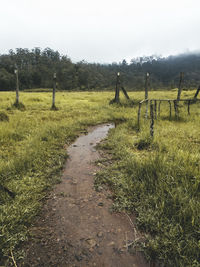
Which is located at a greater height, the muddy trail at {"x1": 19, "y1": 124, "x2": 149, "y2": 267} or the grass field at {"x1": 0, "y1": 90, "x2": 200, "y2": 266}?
the grass field at {"x1": 0, "y1": 90, "x2": 200, "y2": 266}

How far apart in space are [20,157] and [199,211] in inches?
156

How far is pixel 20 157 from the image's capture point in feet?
13.1

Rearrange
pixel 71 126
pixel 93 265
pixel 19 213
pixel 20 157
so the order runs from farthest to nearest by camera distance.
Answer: pixel 71 126
pixel 20 157
pixel 19 213
pixel 93 265

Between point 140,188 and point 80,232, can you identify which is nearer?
point 80,232

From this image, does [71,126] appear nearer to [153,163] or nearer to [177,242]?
[153,163]

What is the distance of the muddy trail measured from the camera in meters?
1.91

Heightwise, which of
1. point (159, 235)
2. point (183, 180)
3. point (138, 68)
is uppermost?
point (138, 68)

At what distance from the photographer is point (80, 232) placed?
7.38 ft

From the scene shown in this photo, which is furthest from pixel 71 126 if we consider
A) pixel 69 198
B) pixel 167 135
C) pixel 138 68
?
pixel 138 68

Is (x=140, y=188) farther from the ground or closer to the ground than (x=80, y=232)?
farther from the ground

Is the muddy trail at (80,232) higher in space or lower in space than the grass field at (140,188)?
lower

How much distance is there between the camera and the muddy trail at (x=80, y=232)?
6.26 feet

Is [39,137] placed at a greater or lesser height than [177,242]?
greater

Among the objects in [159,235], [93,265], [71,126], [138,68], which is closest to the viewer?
[93,265]
